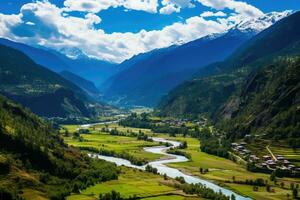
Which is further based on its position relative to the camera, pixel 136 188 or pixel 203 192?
pixel 136 188

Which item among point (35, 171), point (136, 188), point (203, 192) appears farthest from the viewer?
point (35, 171)

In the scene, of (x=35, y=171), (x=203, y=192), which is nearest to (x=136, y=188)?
(x=203, y=192)

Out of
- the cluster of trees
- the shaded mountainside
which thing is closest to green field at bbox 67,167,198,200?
the cluster of trees

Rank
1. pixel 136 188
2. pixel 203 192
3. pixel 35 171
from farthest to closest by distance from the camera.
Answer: pixel 35 171 → pixel 136 188 → pixel 203 192

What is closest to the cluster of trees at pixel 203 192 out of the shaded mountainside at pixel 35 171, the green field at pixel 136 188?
the green field at pixel 136 188

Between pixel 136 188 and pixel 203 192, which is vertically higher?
pixel 203 192

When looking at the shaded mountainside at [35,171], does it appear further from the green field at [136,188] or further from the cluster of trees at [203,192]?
the cluster of trees at [203,192]

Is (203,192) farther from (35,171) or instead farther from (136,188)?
(35,171)

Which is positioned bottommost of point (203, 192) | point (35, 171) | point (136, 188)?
point (136, 188)

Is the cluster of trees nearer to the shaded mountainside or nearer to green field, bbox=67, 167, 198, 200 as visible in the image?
green field, bbox=67, 167, 198, 200
